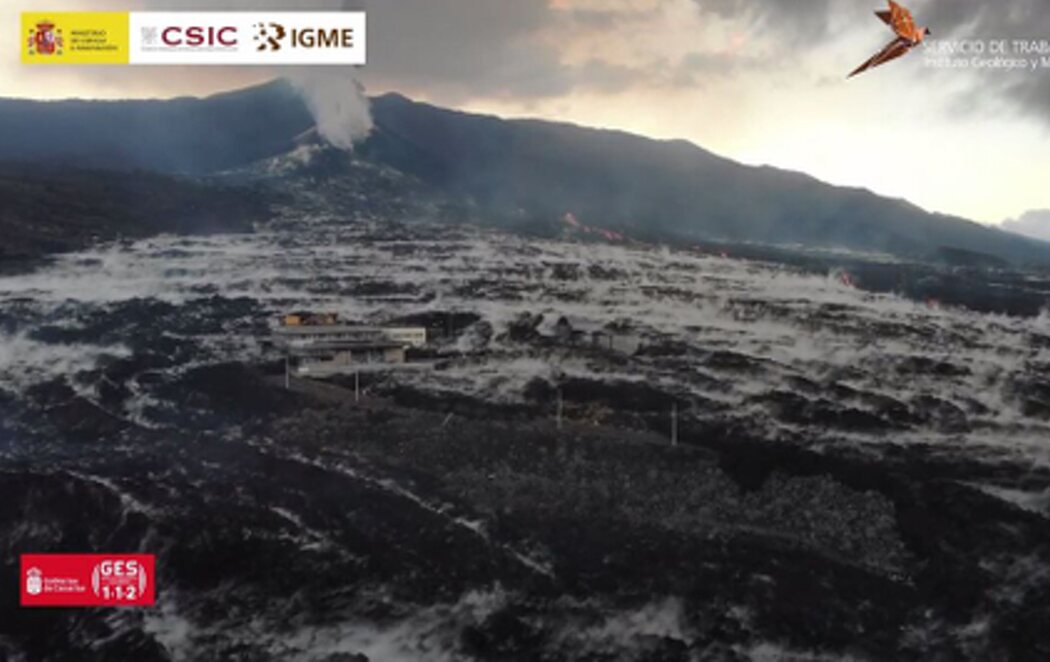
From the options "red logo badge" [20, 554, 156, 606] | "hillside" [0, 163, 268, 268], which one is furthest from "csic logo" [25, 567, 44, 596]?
"hillside" [0, 163, 268, 268]

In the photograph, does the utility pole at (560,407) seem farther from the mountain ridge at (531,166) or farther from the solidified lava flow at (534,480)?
the mountain ridge at (531,166)

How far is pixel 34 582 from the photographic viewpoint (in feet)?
79.8

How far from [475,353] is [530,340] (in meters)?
4.12

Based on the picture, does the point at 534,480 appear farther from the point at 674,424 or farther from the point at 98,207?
the point at 98,207

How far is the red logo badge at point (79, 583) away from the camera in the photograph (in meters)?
24.1

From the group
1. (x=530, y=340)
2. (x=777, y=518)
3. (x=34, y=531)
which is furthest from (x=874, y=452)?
(x=34, y=531)

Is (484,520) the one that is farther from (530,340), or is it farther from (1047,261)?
(1047,261)

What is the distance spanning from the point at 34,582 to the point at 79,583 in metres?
1.34

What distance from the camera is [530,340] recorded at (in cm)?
5009

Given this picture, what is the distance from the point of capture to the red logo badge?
950 inches

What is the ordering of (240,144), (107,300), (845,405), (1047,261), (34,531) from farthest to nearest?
(240,144) < (1047,261) < (107,300) < (845,405) < (34,531)

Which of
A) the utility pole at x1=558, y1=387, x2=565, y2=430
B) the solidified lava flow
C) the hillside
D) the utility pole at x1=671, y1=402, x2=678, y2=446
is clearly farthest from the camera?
the hillside

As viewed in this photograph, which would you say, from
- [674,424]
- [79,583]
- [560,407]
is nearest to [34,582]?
[79,583]

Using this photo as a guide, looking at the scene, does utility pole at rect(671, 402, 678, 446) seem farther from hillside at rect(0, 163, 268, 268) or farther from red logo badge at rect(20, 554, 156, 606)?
hillside at rect(0, 163, 268, 268)
